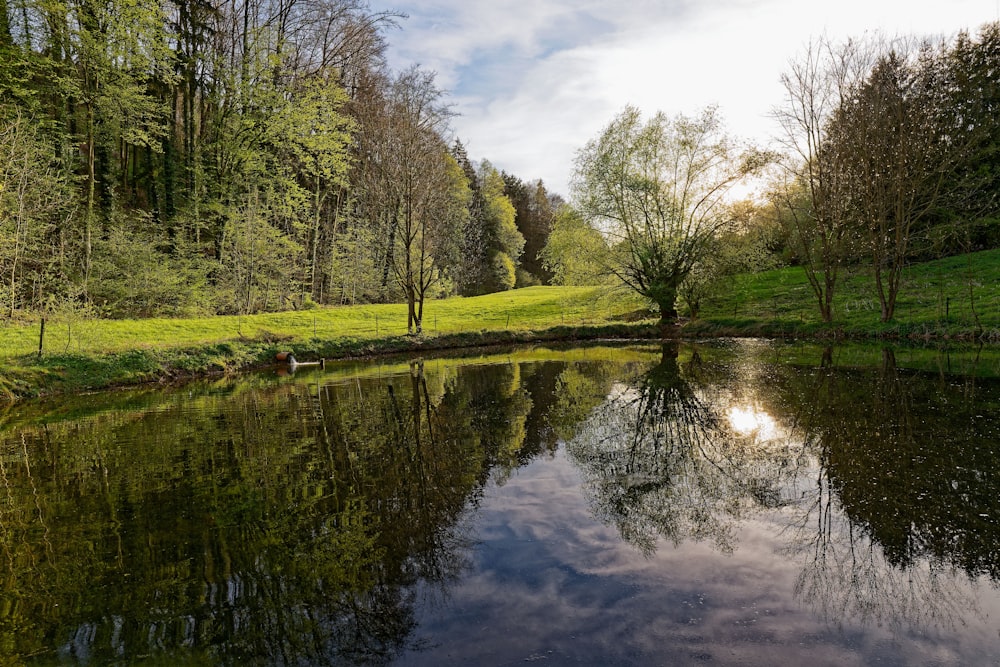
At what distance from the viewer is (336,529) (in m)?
5.82

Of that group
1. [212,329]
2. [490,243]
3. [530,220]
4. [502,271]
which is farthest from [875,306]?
[530,220]

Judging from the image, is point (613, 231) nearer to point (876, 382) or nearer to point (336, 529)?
point (876, 382)

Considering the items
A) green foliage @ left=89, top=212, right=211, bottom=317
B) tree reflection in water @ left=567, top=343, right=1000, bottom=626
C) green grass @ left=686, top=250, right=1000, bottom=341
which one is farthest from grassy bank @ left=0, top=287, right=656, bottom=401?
tree reflection in water @ left=567, top=343, right=1000, bottom=626

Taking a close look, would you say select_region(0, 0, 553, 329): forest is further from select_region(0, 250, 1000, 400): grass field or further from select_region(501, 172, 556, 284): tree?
select_region(501, 172, 556, 284): tree

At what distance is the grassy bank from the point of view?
15.8 m

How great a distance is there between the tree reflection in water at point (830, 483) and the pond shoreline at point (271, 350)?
12.7m

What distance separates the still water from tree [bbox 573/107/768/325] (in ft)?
52.0

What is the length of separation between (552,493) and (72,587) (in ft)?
16.5

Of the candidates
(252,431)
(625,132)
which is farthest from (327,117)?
(252,431)

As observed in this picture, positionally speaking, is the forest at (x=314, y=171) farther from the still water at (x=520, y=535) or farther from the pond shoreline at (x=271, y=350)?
the still water at (x=520, y=535)

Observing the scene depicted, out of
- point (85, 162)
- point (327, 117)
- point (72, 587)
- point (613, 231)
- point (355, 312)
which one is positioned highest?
point (327, 117)

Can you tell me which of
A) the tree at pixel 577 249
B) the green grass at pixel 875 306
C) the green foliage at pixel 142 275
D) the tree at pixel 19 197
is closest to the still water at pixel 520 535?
the tree at pixel 19 197

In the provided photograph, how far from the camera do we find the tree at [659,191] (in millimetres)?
25672

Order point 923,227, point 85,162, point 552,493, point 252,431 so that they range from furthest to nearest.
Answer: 1. point 923,227
2. point 85,162
3. point 252,431
4. point 552,493
